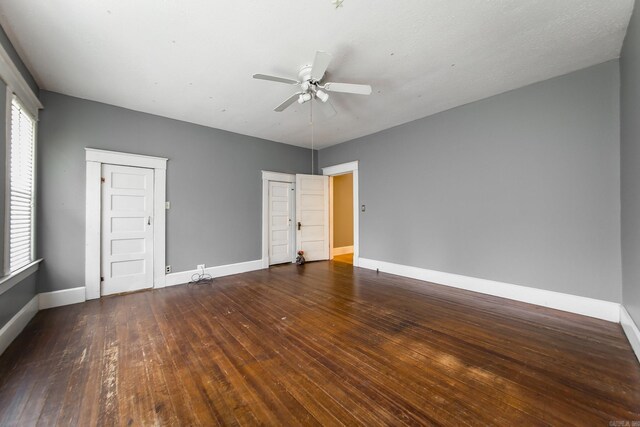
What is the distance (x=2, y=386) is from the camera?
174 centimetres

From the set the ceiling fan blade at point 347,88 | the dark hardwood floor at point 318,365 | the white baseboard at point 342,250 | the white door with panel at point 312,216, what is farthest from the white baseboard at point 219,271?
the ceiling fan blade at point 347,88

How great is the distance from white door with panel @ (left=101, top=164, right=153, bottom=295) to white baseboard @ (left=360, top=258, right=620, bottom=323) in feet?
14.2

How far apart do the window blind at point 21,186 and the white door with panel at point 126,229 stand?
723 mm

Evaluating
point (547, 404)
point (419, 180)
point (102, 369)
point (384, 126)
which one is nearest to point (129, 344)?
point (102, 369)

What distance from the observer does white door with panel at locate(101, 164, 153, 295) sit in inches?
143

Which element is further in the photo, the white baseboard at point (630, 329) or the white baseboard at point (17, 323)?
the white baseboard at point (17, 323)

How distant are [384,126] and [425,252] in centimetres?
245

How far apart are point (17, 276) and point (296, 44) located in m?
3.58

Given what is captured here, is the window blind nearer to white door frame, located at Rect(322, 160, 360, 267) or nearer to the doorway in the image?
white door frame, located at Rect(322, 160, 360, 267)

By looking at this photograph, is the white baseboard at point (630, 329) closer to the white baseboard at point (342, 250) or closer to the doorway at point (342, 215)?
the doorway at point (342, 215)

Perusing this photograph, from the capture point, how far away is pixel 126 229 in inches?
149

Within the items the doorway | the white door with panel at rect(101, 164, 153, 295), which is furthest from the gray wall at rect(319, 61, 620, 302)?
the white door with panel at rect(101, 164, 153, 295)

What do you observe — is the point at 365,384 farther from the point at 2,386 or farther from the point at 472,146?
the point at 472,146

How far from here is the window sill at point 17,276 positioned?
7.22ft
